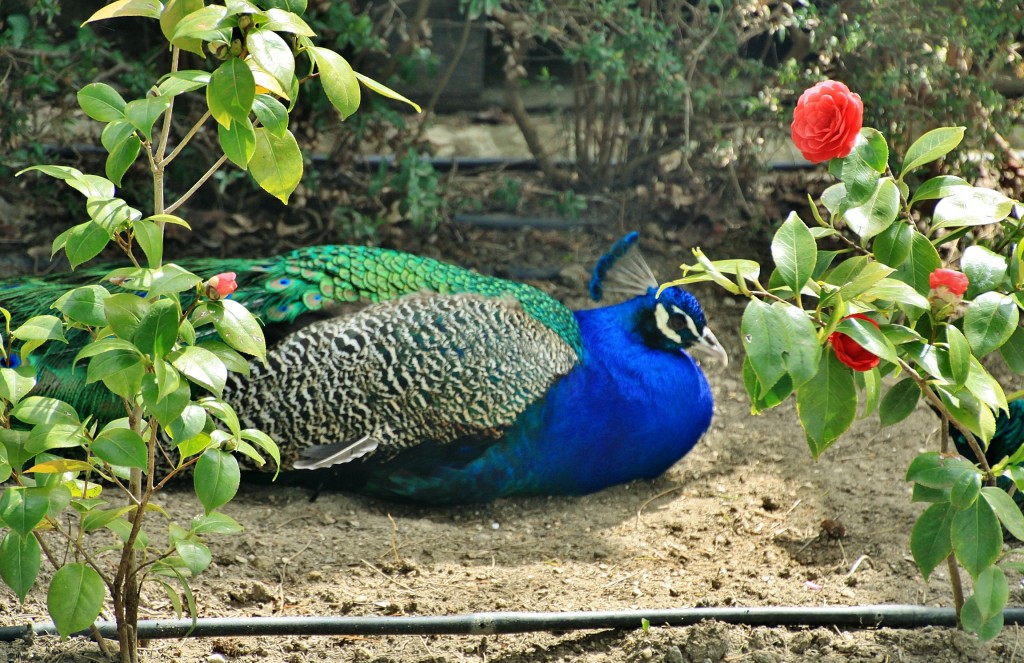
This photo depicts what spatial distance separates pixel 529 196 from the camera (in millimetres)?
5250

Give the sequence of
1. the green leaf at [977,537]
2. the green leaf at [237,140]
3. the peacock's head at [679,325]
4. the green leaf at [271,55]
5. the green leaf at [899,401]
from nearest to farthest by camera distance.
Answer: the green leaf at [271,55]
the green leaf at [237,140]
the green leaf at [977,537]
the green leaf at [899,401]
the peacock's head at [679,325]

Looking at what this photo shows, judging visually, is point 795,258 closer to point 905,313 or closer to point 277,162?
point 905,313

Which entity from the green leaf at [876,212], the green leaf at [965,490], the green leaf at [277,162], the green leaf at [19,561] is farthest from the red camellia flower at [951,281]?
the green leaf at [19,561]

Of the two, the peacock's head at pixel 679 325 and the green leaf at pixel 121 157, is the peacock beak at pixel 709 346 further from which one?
the green leaf at pixel 121 157

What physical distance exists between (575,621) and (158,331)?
1239mm

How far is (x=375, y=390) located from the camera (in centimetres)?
335

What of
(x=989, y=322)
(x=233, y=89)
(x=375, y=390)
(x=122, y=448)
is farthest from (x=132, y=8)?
(x=375, y=390)

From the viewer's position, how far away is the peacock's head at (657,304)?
3.65 m

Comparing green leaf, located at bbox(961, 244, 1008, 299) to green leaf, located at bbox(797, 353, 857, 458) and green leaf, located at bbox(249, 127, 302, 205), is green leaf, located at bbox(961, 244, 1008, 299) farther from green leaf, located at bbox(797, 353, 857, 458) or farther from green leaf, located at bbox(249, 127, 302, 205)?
green leaf, located at bbox(249, 127, 302, 205)

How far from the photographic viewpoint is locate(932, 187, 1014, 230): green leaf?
6.44ft

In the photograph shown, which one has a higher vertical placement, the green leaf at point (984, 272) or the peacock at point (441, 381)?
the green leaf at point (984, 272)

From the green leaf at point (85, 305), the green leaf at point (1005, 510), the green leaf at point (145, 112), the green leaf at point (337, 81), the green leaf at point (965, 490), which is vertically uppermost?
the green leaf at point (337, 81)

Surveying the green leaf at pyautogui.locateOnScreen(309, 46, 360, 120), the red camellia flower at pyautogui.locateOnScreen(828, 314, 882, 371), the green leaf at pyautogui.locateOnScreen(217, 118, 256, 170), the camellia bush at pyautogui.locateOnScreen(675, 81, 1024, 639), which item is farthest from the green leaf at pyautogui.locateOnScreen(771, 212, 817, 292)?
the green leaf at pyautogui.locateOnScreen(217, 118, 256, 170)

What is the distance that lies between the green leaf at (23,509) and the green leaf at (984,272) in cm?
169
